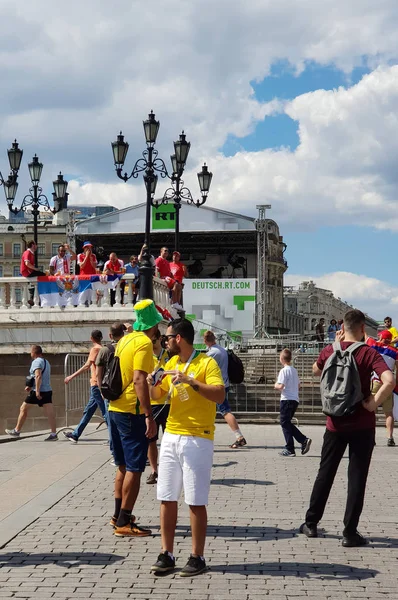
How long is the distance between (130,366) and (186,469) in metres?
1.55

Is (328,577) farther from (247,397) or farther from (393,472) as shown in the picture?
(247,397)

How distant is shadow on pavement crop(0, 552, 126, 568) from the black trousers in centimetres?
168

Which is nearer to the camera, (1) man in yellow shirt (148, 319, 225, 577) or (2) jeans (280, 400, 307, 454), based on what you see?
(1) man in yellow shirt (148, 319, 225, 577)

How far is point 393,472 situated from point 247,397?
10.2 metres

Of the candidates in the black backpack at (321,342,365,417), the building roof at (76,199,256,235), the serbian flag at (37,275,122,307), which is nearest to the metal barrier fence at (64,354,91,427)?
the serbian flag at (37,275,122,307)

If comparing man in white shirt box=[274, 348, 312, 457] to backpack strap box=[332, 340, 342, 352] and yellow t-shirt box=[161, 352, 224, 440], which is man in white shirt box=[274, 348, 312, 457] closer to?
backpack strap box=[332, 340, 342, 352]

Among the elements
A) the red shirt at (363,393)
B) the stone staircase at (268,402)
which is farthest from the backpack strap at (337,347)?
the stone staircase at (268,402)

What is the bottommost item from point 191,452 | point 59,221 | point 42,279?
point 191,452

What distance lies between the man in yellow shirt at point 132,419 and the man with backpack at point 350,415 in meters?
1.38

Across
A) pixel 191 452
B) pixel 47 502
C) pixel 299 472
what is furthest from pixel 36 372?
pixel 191 452

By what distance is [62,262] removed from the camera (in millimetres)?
22906

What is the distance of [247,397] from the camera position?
22.2 metres

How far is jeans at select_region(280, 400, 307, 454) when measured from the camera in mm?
13758

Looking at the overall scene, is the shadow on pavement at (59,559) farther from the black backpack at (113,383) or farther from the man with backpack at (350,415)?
the man with backpack at (350,415)
